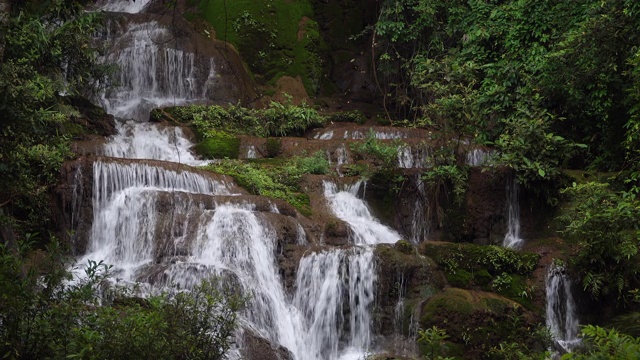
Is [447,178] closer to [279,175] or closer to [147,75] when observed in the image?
[279,175]

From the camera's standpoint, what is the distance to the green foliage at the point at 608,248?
30.8 ft

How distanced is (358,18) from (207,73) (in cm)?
648

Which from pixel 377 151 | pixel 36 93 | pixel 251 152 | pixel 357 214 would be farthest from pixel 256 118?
pixel 36 93

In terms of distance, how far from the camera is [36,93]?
787 centimetres

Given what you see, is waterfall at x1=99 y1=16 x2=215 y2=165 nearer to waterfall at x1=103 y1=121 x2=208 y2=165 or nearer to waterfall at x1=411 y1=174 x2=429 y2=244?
waterfall at x1=103 y1=121 x2=208 y2=165

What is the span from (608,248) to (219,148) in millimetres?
8157

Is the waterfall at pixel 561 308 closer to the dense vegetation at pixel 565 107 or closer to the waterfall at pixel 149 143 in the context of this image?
the dense vegetation at pixel 565 107

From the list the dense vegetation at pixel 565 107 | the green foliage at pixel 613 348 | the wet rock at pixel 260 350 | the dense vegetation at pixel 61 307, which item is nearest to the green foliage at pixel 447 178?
the dense vegetation at pixel 565 107

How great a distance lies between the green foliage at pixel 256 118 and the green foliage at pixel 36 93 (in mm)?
2758

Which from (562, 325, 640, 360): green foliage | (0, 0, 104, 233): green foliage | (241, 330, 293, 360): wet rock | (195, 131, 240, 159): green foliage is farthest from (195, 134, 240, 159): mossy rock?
(562, 325, 640, 360): green foliage

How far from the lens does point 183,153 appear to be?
14.3 m

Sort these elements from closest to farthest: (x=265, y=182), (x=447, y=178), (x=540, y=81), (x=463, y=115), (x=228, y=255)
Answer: (x=228, y=255) → (x=265, y=182) → (x=447, y=178) → (x=463, y=115) → (x=540, y=81)

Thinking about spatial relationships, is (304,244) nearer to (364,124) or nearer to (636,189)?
(636,189)

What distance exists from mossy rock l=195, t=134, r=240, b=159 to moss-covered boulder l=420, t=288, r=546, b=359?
651 cm
